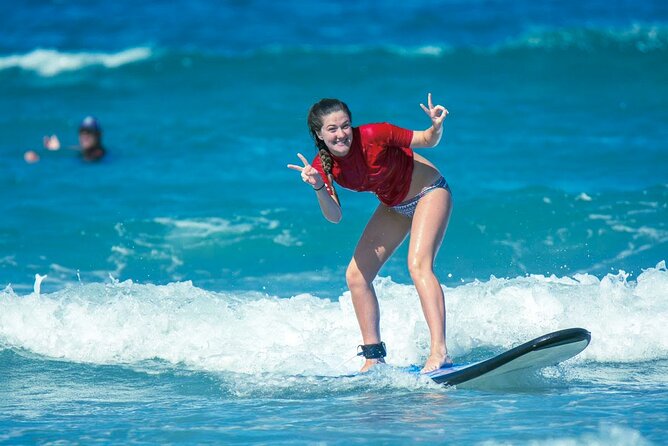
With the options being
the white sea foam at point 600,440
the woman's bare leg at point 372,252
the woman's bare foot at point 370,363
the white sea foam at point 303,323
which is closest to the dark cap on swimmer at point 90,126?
the white sea foam at point 303,323

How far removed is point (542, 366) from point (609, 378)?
0.61 m

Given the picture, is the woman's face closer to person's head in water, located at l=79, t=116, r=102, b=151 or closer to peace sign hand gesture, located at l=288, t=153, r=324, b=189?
peace sign hand gesture, located at l=288, t=153, r=324, b=189

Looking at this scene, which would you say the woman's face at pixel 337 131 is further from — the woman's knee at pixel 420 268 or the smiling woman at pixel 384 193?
the woman's knee at pixel 420 268

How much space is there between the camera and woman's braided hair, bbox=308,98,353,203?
5570 mm

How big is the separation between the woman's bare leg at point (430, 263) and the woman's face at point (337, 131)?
0.68 meters

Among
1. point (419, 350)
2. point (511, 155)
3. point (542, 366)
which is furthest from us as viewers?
point (511, 155)

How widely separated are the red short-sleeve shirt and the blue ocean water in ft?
3.83

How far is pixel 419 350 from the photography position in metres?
7.10

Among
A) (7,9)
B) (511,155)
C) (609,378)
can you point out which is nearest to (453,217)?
(511,155)

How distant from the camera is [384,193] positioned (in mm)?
5930

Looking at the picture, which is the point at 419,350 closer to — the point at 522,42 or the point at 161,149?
the point at 161,149

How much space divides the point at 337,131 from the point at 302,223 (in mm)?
6457

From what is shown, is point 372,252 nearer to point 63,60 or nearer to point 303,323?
point 303,323

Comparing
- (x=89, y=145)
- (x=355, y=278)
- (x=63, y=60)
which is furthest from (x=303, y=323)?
(x=63, y=60)
